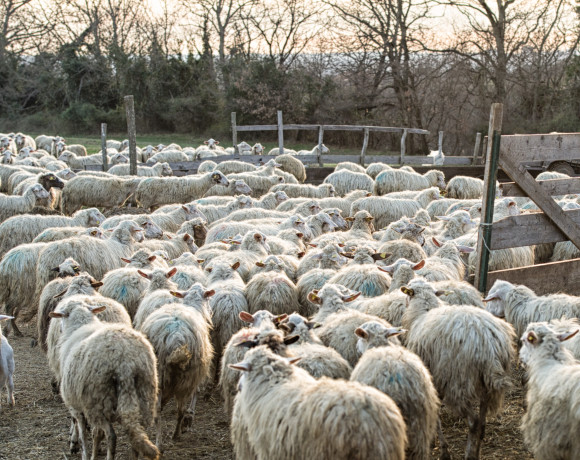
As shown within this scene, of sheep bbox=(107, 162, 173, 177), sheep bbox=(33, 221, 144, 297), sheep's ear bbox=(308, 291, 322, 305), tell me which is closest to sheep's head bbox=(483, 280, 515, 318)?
sheep's ear bbox=(308, 291, 322, 305)

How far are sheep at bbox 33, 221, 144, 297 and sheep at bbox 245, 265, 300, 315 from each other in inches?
101

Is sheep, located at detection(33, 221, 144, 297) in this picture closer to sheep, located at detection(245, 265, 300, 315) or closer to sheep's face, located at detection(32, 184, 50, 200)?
sheep, located at detection(245, 265, 300, 315)

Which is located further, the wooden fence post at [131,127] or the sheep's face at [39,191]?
the wooden fence post at [131,127]

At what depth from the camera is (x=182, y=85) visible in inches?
1622

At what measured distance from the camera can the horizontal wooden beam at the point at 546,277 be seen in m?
6.78

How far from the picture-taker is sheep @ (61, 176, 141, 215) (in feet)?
48.3

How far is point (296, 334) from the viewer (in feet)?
15.0

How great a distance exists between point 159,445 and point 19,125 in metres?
40.8

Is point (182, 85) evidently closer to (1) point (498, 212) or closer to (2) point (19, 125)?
(2) point (19, 125)

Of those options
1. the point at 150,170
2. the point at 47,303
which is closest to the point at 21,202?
the point at 150,170

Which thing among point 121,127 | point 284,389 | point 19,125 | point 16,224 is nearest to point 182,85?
point 121,127

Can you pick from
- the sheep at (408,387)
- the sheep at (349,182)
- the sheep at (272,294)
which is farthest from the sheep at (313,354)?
the sheep at (349,182)

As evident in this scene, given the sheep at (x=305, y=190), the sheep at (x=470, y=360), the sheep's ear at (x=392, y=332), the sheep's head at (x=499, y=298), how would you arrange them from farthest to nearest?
the sheep at (x=305, y=190) → the sheep's head at (x=499, y=298) → the sheep at (x=470, y=360) → the sheep's ear at (x=392, y=332)

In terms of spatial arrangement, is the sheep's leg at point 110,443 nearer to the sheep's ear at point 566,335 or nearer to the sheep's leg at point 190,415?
the sheep's leg at point 190,415
